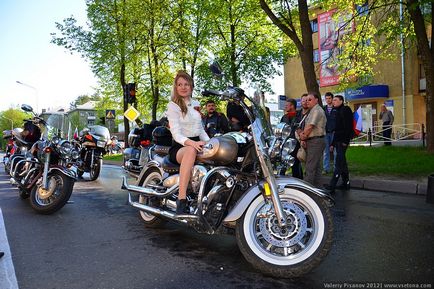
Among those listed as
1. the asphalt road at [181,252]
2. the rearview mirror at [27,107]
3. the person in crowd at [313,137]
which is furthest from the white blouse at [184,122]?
the rearview mirror at [27,107]

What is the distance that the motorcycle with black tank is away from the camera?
3.41m

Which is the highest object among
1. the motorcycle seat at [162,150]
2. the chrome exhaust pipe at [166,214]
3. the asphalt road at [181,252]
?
the motorcycle seat at [162,150]

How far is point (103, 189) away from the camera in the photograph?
31.4 feet

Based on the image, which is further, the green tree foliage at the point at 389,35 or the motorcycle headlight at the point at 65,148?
the green tree foliage at the point at 389,35

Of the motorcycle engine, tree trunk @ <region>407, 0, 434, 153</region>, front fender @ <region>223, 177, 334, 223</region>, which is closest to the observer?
front fender @ <region>223, 177, 334, 223</region>

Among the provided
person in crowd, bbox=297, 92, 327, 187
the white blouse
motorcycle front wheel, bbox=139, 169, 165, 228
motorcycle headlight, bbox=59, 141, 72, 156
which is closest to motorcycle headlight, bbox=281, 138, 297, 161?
the white blouse

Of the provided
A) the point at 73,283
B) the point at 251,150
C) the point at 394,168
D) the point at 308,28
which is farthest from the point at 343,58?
the point at 73,283

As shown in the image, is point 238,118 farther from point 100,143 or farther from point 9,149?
point 9,149

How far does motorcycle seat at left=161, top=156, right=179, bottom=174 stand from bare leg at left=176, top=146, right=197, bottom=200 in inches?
15.9

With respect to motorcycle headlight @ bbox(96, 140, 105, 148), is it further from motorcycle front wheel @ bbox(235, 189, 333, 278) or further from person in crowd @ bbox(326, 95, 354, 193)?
motorcycle front wheel @ bbox(235, 189, 333, 278)

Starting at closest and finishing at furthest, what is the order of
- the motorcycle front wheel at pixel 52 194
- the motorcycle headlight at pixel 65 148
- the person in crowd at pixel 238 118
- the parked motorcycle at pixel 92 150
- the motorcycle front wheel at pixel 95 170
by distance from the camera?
the person in crowd at pixel 238 118
the motorcycle front wheel at pixel 52 194
the motorcycle headlight at pixel 65 148
the parked motorcycle at pixel 92 150
the motorcycle front wheel at pixel 95 170

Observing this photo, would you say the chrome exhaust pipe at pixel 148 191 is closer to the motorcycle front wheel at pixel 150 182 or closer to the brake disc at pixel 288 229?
the motorcycle front wheel at pixel 150 182

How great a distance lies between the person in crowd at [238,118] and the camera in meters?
4.24

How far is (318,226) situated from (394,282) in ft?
2.29
